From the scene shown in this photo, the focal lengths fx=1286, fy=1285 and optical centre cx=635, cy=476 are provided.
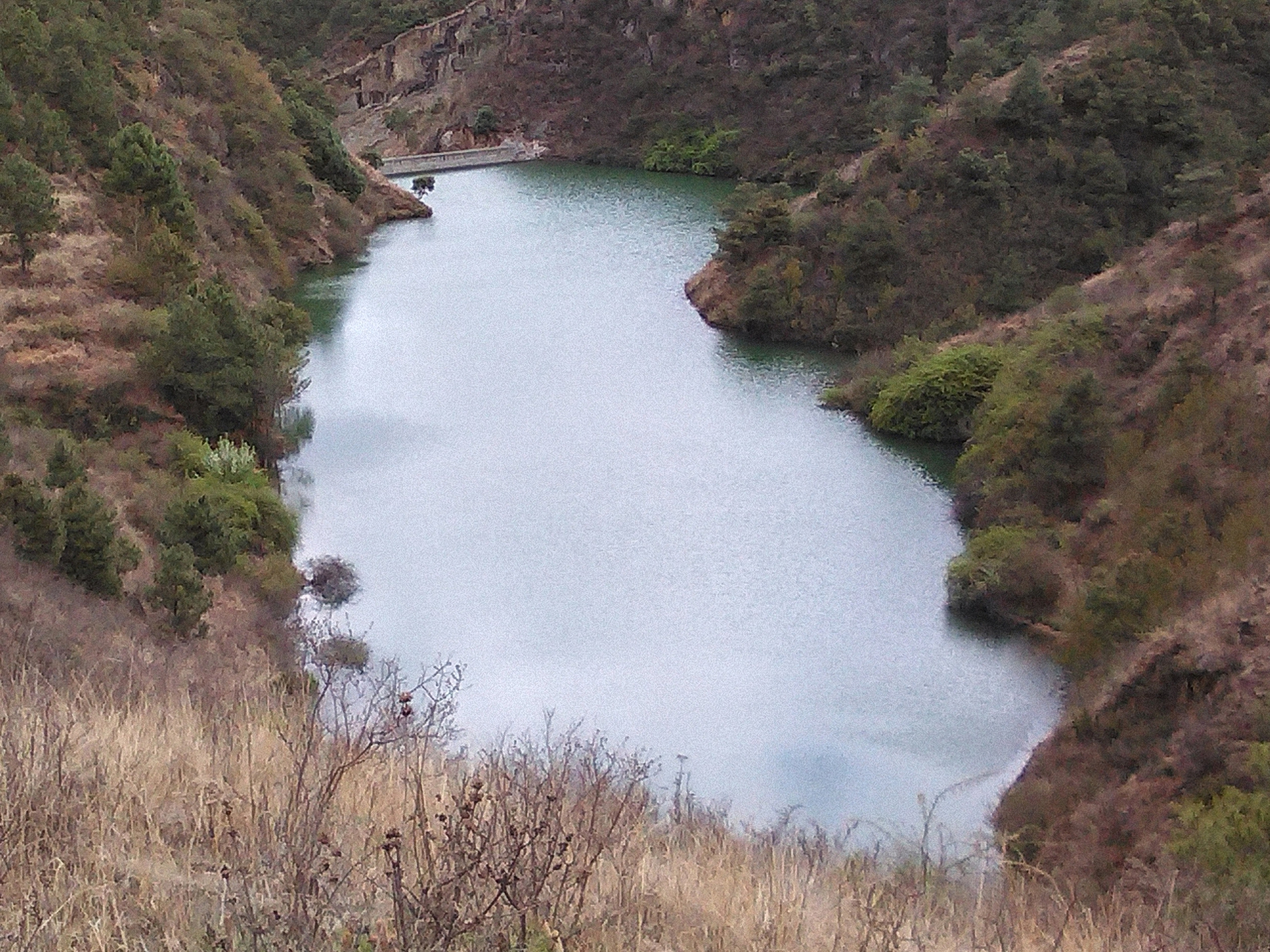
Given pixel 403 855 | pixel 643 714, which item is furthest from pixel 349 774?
pixel 643 714

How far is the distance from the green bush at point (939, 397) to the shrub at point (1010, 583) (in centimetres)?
842

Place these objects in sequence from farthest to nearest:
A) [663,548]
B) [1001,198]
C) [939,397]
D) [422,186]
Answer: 1. [422,186]
2. [1001,198]
3. [939,397]
4. [663,548]

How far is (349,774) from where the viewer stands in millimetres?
6141

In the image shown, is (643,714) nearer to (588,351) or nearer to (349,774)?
(349,774)

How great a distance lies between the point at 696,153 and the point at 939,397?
48.1 meters

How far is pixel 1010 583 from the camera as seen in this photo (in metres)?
23.1

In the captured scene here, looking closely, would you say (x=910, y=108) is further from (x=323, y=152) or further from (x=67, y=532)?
(x=67, y=532)

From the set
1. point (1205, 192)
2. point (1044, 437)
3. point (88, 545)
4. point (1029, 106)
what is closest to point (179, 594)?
point (88, 545)

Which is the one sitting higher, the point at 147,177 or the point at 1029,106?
the point at 1029,106

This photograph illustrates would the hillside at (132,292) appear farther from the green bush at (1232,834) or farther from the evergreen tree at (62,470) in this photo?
the green bush at (1232,834)

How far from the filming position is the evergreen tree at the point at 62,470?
68.1 ft

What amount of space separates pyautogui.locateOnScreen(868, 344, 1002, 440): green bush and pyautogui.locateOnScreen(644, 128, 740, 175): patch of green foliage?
45080 mm

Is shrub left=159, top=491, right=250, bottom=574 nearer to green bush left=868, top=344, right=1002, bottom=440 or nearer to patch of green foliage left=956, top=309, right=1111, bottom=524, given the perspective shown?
patch of green foliage left=956, top=309, right=1111, bottom=524

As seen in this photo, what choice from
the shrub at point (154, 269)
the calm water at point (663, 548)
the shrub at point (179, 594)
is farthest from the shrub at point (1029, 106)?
the shrub at point (179, 594)
